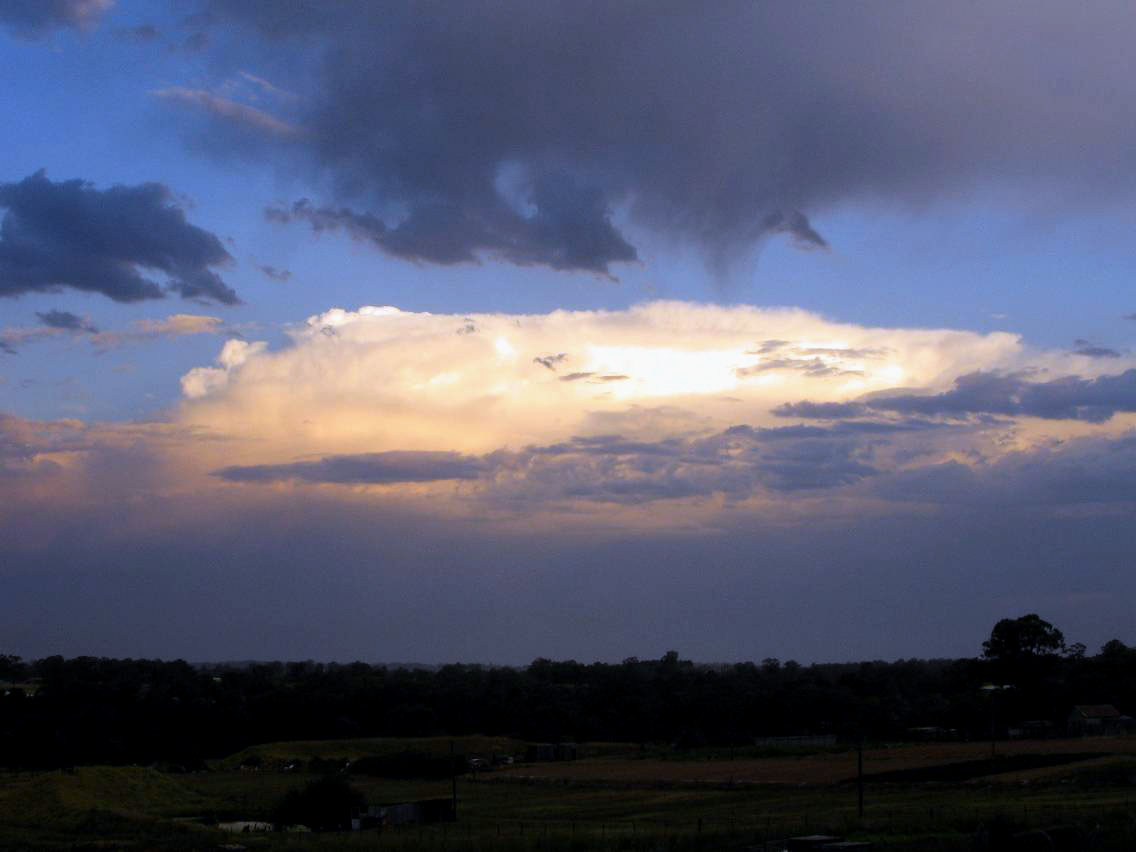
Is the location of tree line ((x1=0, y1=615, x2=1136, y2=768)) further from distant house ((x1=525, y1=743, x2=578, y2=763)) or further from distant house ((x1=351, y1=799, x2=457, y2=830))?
distant house ((x1=351, y1=799, x2=457, y2=830))

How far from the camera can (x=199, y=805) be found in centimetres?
7731

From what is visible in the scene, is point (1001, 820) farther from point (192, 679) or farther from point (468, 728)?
point (192, 679)

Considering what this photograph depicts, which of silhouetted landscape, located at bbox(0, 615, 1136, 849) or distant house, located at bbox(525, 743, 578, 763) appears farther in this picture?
distant house, located at bbox(525, 743, 578, 763)

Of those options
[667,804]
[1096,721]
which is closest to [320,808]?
[667,804]

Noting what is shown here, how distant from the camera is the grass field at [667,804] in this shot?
45562mm

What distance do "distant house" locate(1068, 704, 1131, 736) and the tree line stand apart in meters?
2.47

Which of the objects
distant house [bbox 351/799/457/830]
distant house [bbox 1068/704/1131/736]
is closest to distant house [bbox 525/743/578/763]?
distant house [bbox 1068/704/1131/736]

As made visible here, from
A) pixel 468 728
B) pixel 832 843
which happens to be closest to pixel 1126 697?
pixel 468 728

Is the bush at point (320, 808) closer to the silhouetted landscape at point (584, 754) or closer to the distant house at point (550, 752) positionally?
the silhouetted landscape at point (584, 754)

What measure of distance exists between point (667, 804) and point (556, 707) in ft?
249

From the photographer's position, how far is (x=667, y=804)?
6875cm

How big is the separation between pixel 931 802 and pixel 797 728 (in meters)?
75.8

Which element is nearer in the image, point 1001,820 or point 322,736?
point 1001,820

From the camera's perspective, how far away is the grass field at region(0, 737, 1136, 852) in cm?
4556
